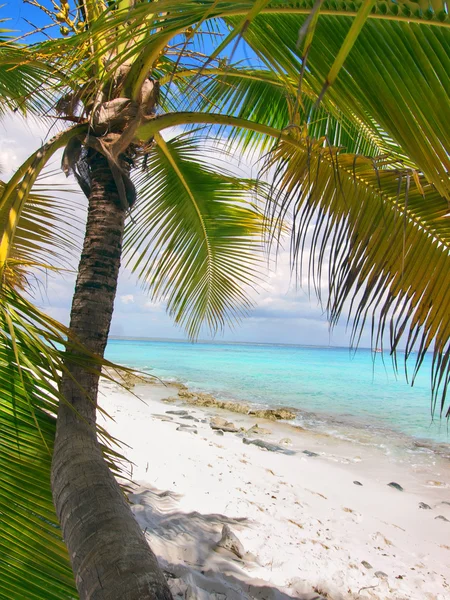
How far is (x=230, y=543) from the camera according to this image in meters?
3.16

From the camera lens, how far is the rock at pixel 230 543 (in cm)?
312

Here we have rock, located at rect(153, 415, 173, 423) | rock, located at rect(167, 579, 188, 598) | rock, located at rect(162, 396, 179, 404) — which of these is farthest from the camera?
rock, located at rect(162, 396, 179, 404)

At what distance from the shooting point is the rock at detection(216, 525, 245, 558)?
312 cm

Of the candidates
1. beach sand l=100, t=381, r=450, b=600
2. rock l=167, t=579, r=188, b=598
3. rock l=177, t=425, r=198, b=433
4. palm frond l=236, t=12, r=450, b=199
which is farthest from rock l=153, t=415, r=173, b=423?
palm frond l=236, t=12, r=450, b=199

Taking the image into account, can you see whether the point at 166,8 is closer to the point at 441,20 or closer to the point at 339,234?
the point at 441,20

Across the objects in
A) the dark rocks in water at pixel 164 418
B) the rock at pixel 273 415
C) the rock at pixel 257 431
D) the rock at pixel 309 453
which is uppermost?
the rock at pixel 309 453

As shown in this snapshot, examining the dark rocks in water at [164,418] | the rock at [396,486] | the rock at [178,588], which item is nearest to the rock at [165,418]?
the dark rocks in water at [164,418]

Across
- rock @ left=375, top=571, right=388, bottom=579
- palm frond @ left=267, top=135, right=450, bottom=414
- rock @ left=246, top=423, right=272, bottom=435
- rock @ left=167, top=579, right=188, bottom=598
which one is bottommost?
rock @ left=246, top=423, right=272, bottom=435

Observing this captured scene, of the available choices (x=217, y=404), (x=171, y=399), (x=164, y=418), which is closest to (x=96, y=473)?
(x=164, y=418)

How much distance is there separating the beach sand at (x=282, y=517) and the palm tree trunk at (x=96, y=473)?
0.30 metres

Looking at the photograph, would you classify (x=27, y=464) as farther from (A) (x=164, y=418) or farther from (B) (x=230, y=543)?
(A) (x=164, y=418)

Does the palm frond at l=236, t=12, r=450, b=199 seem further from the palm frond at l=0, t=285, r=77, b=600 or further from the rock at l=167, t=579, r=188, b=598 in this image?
the rock at l=167, t=579, r=188, b=598

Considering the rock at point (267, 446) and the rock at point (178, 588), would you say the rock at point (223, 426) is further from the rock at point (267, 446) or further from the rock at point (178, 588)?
the rock at point (178, 588)

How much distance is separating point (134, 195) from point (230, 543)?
2.53m
